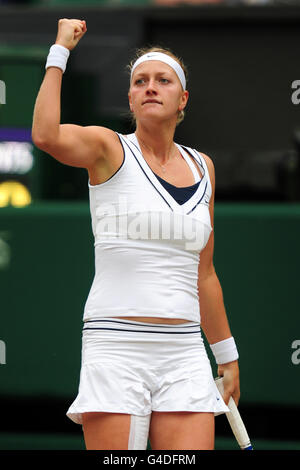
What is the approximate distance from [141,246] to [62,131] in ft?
1.52

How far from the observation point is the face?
117 inches

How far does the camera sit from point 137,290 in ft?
9.21

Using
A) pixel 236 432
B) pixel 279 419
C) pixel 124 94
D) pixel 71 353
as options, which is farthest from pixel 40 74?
pixel 236 432

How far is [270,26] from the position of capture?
7.29 meters

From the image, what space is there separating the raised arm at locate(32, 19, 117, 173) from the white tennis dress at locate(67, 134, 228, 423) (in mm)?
115

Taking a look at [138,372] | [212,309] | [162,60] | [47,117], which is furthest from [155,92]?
[138,372]

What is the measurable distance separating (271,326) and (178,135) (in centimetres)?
292

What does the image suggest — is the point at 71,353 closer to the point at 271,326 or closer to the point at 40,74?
the point at 271,326

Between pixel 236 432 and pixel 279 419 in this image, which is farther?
pixel 279 419

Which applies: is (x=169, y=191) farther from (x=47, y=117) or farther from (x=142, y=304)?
(x=47, y=117)

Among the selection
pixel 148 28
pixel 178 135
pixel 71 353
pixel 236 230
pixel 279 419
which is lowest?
pixel 279 419

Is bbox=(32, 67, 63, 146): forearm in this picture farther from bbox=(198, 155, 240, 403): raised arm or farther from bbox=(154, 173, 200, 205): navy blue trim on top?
bbox=(198, 155, 240, 403): raised arm

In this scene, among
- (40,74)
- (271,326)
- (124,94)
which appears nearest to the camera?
(271,326)

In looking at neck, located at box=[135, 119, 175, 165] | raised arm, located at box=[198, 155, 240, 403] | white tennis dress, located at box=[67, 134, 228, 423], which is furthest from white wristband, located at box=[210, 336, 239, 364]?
neck, located at box=[135, 119, 175, 165]
